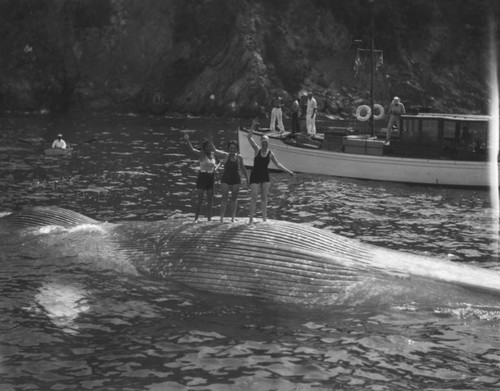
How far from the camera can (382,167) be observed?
34312 millimetres

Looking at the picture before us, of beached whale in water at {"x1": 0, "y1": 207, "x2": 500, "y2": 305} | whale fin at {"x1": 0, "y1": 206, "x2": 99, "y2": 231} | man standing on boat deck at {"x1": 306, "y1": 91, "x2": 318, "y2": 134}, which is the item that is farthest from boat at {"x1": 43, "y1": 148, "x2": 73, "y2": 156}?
beached whale in water at {"x1": 0, "y1": 207, "x2": 500, "y2": 305}

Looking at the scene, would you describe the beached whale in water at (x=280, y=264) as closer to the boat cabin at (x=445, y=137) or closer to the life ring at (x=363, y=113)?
the boat cabin at (x=445, y=137)

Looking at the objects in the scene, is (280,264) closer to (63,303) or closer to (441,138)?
(63,303)

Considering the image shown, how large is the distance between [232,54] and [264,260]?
6232 centimetres

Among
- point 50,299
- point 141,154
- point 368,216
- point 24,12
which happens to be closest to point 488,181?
point 368,216

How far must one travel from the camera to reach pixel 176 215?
2439 centimetres

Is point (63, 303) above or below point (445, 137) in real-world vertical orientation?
below

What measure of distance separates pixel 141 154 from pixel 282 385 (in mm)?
32378

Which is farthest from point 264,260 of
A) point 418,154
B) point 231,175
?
point 418,154

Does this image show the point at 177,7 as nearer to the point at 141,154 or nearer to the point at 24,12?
the point at 24,12

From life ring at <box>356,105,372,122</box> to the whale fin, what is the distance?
2391cm

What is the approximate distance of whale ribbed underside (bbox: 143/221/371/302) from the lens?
45.0 ft

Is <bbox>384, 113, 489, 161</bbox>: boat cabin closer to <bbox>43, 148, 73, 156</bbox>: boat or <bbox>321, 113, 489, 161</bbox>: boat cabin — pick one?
<bbox>321, 113, 489, 161</bbox>: boat cabin

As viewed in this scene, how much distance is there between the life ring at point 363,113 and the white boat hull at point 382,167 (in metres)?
5.11
